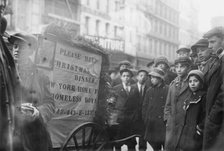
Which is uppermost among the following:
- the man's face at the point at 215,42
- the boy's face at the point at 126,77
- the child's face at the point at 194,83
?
the man's face at the point at 215,42

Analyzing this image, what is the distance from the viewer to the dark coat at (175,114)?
9.75ft

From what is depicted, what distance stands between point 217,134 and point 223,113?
0.15 m

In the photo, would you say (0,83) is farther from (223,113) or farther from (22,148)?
(223,113)

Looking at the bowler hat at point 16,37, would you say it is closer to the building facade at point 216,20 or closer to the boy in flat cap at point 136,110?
the boy in flat cap at point 136,110

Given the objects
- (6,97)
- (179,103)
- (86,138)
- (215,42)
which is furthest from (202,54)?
(6,97)

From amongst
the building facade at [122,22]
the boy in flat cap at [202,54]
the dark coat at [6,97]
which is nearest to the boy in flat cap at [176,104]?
the boy in flat cap at [202,54]

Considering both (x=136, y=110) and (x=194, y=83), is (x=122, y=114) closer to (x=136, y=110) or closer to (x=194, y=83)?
(x=136, y=110)

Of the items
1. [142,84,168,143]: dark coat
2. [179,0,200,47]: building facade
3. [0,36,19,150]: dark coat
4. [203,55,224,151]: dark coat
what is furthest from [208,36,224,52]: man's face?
[179,0,200,47]: building facade

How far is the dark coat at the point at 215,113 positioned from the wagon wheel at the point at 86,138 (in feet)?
4.06

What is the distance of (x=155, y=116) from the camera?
11.9 ft

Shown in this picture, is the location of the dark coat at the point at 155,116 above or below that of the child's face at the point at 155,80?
below

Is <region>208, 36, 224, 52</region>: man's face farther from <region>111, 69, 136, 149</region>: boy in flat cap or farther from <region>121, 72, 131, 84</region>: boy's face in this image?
<region>121, 72, 131, 84</region>: boy's face

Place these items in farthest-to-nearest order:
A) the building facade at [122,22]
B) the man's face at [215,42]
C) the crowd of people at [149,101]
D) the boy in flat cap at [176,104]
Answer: the building facade at [122,22], the boy in flat cap at [176,104], the man's face at [215,42], the crowd of people at [149,101]

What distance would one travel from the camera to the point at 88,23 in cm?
569
